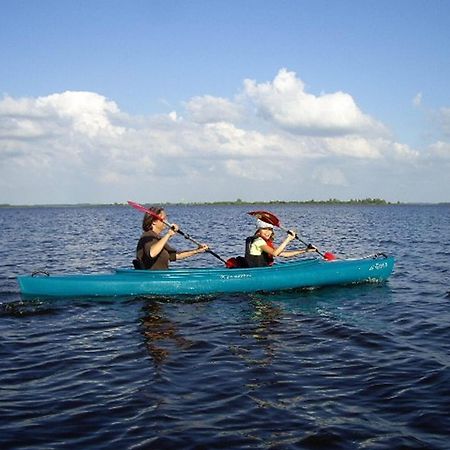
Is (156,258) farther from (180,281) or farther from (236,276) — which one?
(236,276)

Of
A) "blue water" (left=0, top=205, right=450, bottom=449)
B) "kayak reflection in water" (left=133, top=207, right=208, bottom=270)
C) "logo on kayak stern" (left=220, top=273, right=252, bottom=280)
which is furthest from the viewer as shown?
"logo on kayak stern" (left=220, top=273, right=252, bottom=280)

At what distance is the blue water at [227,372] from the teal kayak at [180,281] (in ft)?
1.04

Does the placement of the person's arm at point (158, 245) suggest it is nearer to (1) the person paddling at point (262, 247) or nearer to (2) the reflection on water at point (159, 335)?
(2) the reflection on water at point (159, 335)

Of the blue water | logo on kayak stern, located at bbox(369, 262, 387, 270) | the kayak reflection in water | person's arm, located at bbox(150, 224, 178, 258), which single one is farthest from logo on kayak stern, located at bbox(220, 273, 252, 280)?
logo on kayak stern, located at bbox(369, 262, 387, 270)

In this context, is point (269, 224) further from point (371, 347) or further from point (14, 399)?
point (14, 399)

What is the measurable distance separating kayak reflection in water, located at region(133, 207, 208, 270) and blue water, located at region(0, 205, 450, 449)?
2.99ft

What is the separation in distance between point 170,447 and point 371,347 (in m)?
4.18

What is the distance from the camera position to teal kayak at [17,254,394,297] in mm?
11523

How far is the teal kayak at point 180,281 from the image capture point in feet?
37.8

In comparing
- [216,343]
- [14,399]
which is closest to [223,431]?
[14,399]

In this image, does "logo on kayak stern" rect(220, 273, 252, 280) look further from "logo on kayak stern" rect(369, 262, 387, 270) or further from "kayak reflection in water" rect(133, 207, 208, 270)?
"logo on kayak stern" rect(369, 262, 387, 270)

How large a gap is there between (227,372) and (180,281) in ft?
16.7

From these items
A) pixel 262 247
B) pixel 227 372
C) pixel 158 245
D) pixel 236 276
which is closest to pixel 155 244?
pixel 158 245

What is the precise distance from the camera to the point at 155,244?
1112 centimetres
